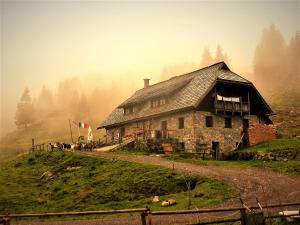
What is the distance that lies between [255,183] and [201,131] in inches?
614

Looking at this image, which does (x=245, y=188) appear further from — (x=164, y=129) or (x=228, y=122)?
(x=164, y=129)

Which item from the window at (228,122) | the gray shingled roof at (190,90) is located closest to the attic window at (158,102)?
the gray shingled roof at (190,90)

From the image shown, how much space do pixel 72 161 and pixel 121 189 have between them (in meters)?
11.8

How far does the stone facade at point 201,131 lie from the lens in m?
35.6

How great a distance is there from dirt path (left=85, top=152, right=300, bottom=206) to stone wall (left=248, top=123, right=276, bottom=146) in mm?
12274

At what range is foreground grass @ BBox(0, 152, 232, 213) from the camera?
19.0m

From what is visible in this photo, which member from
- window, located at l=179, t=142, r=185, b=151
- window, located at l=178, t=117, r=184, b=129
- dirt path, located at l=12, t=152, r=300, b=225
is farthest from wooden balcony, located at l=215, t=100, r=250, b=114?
dirt path, located at l=12, t=152, r=300, b=225

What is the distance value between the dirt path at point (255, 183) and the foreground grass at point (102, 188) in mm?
1051

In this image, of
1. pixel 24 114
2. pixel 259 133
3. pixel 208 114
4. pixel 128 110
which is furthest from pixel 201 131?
pixel 24 114

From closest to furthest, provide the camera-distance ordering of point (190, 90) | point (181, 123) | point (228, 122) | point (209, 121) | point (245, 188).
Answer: point (245, 188)
point (209, 121)
point (181, 123)
point (228, 122)
point (190, 90)

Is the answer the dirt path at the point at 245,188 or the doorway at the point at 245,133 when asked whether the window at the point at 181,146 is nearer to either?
the doorway at the point at 245,133

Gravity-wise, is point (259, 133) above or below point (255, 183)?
above

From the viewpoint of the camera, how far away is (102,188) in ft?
74.8

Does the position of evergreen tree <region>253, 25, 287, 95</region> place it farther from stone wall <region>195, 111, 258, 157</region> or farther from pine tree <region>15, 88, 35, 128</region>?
pine tree <region>15, 88, 35, 128</region>
